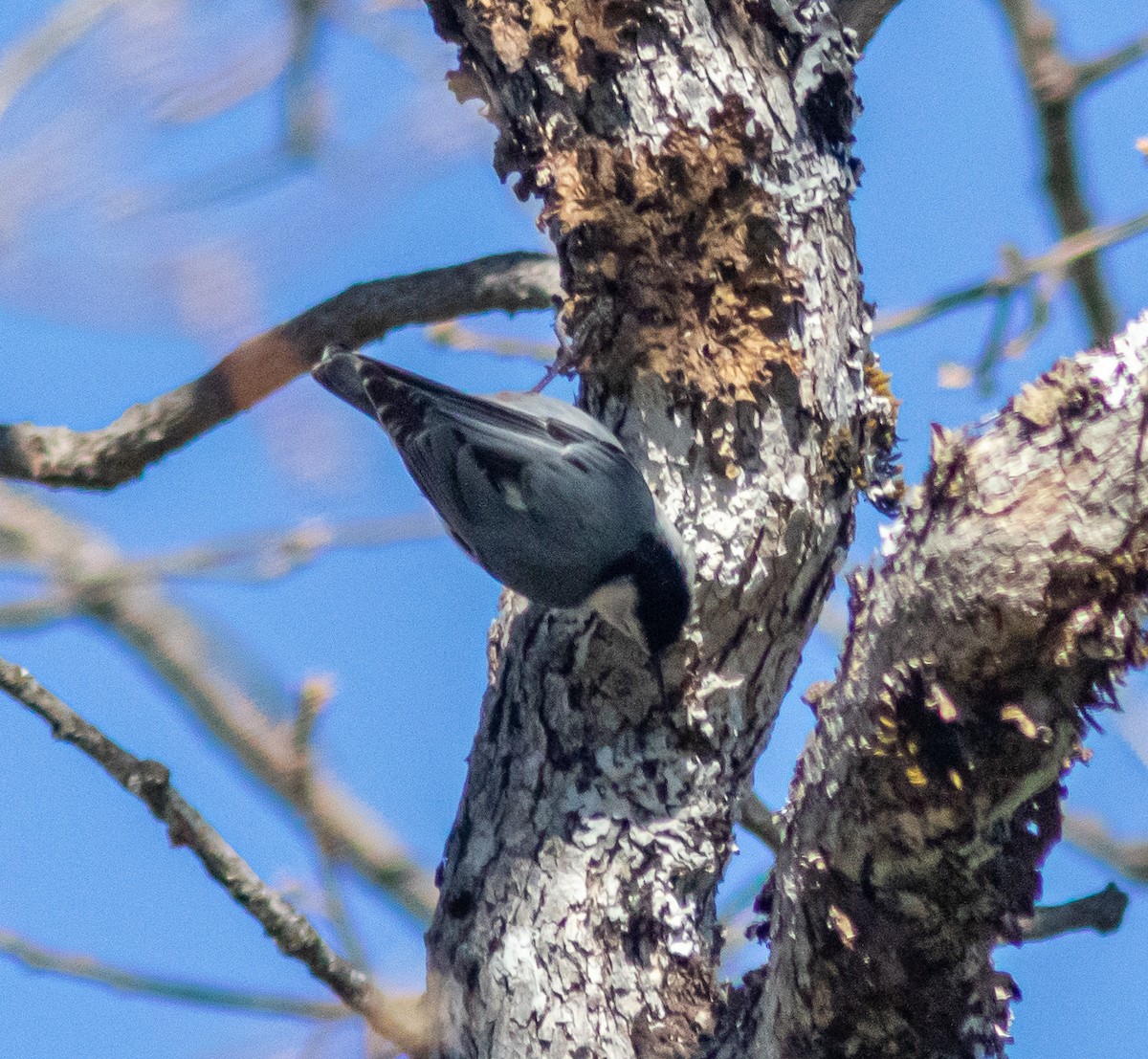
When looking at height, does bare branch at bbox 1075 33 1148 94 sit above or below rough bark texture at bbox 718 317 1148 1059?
above

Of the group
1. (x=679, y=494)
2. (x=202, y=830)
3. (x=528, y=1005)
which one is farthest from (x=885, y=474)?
(x=202, y=830)

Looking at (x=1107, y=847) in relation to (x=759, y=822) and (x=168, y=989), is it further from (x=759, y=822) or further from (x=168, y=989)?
(x=168, y=989)

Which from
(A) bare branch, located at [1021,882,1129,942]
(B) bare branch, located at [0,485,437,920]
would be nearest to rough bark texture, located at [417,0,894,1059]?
(B) bare branch, located at [0,485,437,920]

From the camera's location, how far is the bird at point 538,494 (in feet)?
6.66

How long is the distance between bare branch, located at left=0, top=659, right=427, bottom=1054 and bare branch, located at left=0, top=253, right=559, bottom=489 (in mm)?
889

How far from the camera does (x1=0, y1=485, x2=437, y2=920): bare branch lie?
92.2 inches

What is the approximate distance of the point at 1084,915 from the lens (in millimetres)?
1802

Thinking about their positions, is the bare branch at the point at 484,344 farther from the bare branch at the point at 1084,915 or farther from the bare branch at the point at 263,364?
the bare branch at the point at 1084,915

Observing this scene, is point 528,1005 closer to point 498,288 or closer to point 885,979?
point 885,979

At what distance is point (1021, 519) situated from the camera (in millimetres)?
1260

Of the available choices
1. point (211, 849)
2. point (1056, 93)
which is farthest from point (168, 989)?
point (1056, 93)

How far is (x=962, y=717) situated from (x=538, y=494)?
1.34m

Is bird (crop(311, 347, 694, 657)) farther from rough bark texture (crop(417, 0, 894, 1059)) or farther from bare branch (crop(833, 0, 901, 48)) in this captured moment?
bare branch (crop(833, 0, 901, 48))

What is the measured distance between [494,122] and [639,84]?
280 mm
